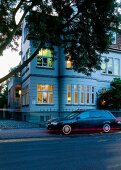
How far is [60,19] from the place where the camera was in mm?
23891

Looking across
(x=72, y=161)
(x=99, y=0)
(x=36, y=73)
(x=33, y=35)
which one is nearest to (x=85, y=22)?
(x=99, y=0)

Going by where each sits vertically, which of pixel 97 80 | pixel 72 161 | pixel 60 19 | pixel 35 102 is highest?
pixel 60 19

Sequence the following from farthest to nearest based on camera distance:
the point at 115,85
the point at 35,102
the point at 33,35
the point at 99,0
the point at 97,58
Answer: the point at 115,85 < the point at 35,102 < the point at 97,58 < the point at 99,0 < the point at 33,35

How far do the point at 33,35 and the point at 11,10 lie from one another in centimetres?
230

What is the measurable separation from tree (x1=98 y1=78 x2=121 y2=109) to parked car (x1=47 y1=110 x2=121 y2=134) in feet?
32.4

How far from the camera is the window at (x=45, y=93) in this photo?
35.2m

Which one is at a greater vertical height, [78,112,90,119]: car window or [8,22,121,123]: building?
[8,22,121,123]: building

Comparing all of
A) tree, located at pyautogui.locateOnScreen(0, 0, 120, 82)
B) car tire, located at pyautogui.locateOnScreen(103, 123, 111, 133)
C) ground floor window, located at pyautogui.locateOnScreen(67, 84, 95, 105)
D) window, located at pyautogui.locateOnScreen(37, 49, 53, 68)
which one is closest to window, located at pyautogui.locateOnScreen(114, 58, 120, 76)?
ground floor window, located at pyautogui.locateOnScreen(67, 84, 95, 105)

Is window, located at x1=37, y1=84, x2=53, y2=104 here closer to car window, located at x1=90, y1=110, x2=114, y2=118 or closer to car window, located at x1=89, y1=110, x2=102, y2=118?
car window, located at x1=90, y1=110, x2=114, y2=118

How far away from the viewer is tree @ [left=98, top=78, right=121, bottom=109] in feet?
119

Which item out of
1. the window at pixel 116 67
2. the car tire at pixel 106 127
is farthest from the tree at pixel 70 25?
the window at pixel 116 67

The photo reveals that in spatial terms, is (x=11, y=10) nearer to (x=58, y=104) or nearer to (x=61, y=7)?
(x=61, y=7)

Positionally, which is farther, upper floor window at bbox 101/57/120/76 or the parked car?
upper floor window at bbox 101/57/120/76

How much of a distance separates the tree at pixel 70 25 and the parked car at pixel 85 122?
4.21 meters
